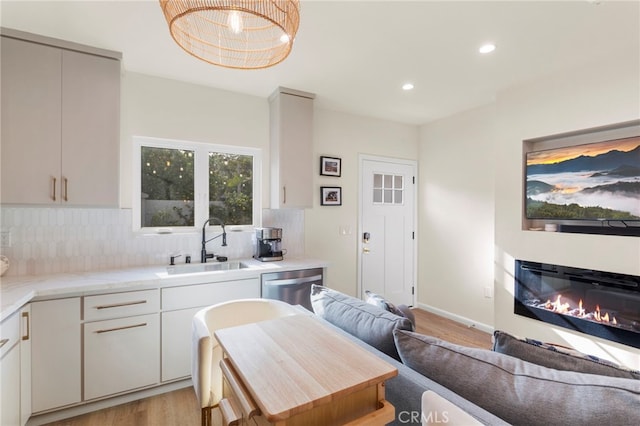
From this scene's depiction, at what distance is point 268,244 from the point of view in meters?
3.05

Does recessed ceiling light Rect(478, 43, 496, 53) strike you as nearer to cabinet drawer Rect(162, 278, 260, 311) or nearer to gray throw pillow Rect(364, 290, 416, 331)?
gray throw pillow Rect(364, 290, 416, 331)

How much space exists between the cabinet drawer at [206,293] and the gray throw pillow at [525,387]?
173 cm

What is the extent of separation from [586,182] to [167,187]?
3.69m

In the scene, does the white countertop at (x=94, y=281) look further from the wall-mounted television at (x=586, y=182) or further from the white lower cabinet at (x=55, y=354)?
the wall-mounted television at (x=586, y=182)

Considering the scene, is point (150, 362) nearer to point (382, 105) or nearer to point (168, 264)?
point (168, 264)

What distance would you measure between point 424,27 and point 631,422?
2.17 meters

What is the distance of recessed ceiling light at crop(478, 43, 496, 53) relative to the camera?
223 cm

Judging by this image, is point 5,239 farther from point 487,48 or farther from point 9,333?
point 487,48

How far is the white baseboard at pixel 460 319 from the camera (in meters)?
3.42

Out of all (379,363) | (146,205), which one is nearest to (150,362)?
(146,205)

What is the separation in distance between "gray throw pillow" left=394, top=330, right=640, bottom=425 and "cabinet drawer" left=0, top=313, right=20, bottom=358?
2.00m

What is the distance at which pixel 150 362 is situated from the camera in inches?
86.4

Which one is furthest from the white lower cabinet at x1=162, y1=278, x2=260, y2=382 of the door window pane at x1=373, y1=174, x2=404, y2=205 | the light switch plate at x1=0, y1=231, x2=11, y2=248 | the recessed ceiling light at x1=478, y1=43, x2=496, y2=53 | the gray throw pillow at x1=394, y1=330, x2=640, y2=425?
the recessed ceiling light at x1=478, y1=43, x2=496, y2=53

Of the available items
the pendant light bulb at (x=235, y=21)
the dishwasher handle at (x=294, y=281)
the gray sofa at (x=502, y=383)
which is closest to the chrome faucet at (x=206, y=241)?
the dishwasher handle at (x=294, y=281)
